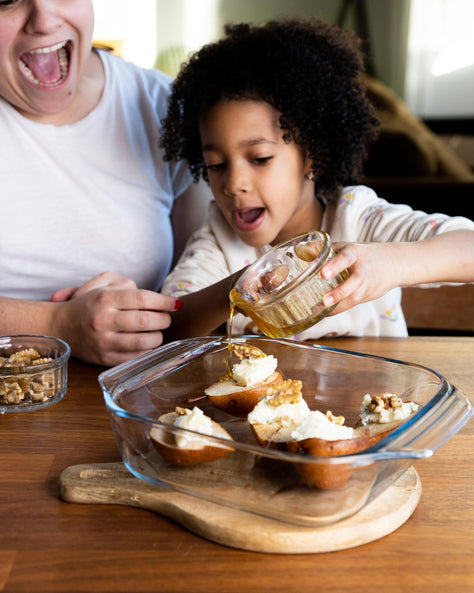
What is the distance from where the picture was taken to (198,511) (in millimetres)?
649

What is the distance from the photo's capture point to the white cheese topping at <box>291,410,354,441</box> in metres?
0.67

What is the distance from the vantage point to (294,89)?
1.37 m

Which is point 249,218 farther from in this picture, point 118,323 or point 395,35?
point 395,35

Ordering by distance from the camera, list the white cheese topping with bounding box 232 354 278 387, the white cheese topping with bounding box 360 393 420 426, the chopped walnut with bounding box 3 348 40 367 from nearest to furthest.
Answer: the white cheese topping with bounding box 360 393 420 426
the white cheese topping with bounding box 232 354 278 387
the chopped walnut with bounding box 3 348 40 367

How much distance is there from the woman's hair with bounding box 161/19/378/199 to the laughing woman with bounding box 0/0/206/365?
11cm

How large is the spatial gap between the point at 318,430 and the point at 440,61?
523cm

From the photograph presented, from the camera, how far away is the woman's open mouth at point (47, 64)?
51.4 inches

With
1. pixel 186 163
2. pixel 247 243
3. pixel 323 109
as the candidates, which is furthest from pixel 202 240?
pixel 323 109

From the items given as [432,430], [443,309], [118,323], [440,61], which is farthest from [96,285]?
[440,61]

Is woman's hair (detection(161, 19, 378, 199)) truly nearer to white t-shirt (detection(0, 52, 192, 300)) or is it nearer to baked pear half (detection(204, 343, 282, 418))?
white t-shirt (detection(0, 52, 192, 300))

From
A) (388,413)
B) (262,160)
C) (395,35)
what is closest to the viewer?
(388,413)

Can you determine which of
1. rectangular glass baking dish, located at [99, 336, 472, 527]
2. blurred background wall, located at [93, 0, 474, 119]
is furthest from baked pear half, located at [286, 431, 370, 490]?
blurred background wall, located at [93, 0, 474, 119]

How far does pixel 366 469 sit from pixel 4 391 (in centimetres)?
55

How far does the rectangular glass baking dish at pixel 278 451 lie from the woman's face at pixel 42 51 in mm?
710
